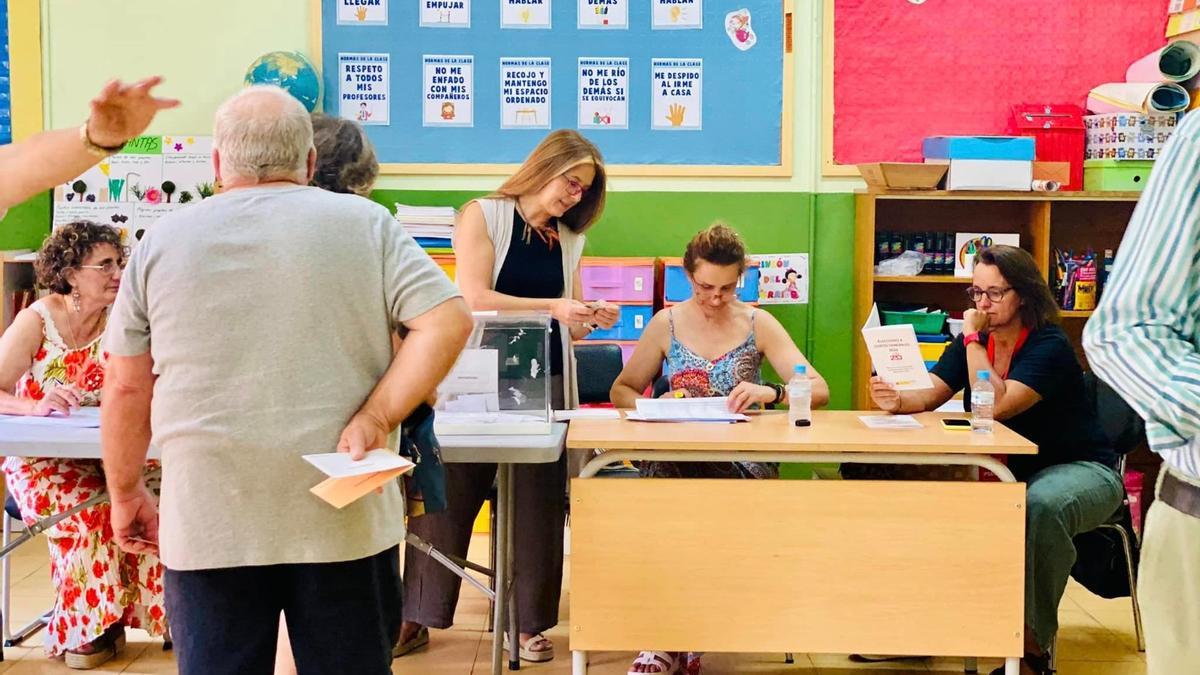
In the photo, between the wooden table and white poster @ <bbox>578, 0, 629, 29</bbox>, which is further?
white poster @ <bbox>578, 0, 629, 29</bbox>

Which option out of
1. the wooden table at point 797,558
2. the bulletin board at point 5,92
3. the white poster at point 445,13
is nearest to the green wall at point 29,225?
the bulletin board at point 5,92

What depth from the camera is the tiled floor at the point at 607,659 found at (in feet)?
12.5

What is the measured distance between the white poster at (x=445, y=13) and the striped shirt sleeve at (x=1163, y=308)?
4.40m

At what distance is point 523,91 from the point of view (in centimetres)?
560

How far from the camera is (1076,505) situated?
3543mm

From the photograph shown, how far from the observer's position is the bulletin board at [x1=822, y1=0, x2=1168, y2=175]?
5.56m

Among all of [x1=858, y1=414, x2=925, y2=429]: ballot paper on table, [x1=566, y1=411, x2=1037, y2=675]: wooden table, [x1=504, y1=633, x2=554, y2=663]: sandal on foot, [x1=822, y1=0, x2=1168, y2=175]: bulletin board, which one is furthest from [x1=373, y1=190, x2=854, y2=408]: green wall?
[x1=566, y1=411, x2=1037, y2=675]: wooden table

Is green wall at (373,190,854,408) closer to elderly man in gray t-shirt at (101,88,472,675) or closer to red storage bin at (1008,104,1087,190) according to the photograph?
red storage bin at (1008,104,1087,190)

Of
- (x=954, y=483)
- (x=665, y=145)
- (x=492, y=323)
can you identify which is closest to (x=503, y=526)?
(x=492, y=323)

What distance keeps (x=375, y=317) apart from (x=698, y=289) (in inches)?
78.8

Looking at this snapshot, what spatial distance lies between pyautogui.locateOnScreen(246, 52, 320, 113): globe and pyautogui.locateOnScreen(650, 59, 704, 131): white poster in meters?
1.50

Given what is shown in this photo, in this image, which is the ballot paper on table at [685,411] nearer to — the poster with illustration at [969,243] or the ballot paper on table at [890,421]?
the ballot paper on table at [890,421]

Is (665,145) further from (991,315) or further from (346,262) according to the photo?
(346,262)

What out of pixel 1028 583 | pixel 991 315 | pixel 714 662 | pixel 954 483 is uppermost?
pixel 991 315
